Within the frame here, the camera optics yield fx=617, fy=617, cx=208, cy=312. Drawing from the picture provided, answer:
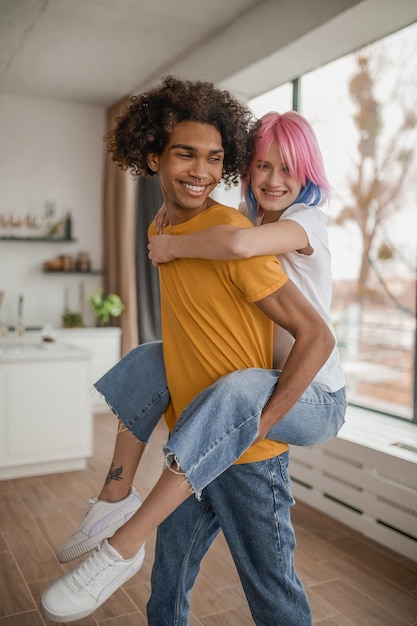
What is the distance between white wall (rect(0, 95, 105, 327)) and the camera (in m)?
5.92

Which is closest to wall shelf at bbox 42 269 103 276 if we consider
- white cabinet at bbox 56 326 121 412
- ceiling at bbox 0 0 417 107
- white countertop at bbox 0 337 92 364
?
white cabinet at bbox 56 326 121 412

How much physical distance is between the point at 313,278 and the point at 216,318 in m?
0.29

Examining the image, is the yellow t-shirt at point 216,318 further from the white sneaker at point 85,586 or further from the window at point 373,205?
the window at point 373,205

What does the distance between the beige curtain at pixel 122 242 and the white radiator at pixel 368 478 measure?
2798 mm

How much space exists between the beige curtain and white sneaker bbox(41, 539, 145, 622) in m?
4.45

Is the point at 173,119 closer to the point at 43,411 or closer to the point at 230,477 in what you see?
the point at 230,477

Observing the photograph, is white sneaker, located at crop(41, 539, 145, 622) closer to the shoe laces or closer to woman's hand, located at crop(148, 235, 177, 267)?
the shoe laces

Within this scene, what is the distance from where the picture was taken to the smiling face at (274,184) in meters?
1.74

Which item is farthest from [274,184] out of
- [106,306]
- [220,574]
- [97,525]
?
[106,306]

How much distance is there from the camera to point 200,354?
1.50 meters

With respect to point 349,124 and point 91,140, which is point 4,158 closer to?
point 91,140

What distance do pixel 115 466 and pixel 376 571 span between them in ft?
4.88

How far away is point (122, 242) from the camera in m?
5.88

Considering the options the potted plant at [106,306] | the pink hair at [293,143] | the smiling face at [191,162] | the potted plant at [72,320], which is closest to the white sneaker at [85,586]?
the smiling face at [191,162]
